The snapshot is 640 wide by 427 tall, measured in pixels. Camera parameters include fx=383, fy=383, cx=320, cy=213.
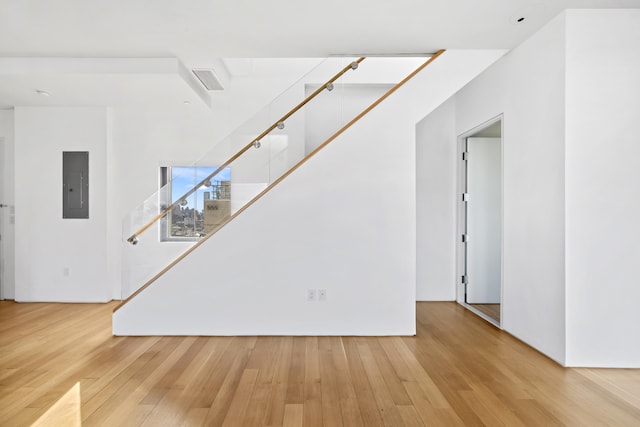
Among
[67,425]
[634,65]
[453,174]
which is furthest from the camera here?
[453,174]

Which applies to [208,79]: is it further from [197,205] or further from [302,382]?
[302,382]

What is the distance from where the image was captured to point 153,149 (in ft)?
18.7

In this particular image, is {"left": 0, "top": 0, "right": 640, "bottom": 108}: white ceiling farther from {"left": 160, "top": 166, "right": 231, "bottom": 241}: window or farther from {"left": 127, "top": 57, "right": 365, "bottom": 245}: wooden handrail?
{"left": 160, "top": 166, "right": 231, "bottom": 241}: window

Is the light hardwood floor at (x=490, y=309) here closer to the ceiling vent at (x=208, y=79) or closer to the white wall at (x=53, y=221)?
the ceiling vent at (x=208, y=79)

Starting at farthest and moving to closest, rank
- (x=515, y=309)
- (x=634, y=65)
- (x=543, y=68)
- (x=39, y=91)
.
→ (x=39, y=91)
(x=515, y=309)
(x=543, y=68)
(x=634, y=65)

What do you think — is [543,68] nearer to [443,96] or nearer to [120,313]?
[443,96]

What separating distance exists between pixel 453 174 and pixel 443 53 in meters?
2.03

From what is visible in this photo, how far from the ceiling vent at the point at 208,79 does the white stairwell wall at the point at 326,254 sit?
1.76 metres

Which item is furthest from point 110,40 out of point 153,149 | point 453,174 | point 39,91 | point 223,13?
point 453,174

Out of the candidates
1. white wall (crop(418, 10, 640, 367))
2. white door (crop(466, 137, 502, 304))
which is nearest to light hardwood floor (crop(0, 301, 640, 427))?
white wall (crop(418, 10, 640, 367))

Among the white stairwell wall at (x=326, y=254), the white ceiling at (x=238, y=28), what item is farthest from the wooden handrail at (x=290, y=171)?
the white ceiling at (x=238, y=28)

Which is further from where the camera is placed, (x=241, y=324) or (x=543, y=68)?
(x=241, y=324)

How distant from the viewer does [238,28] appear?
3.41m

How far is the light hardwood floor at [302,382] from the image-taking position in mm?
2389
